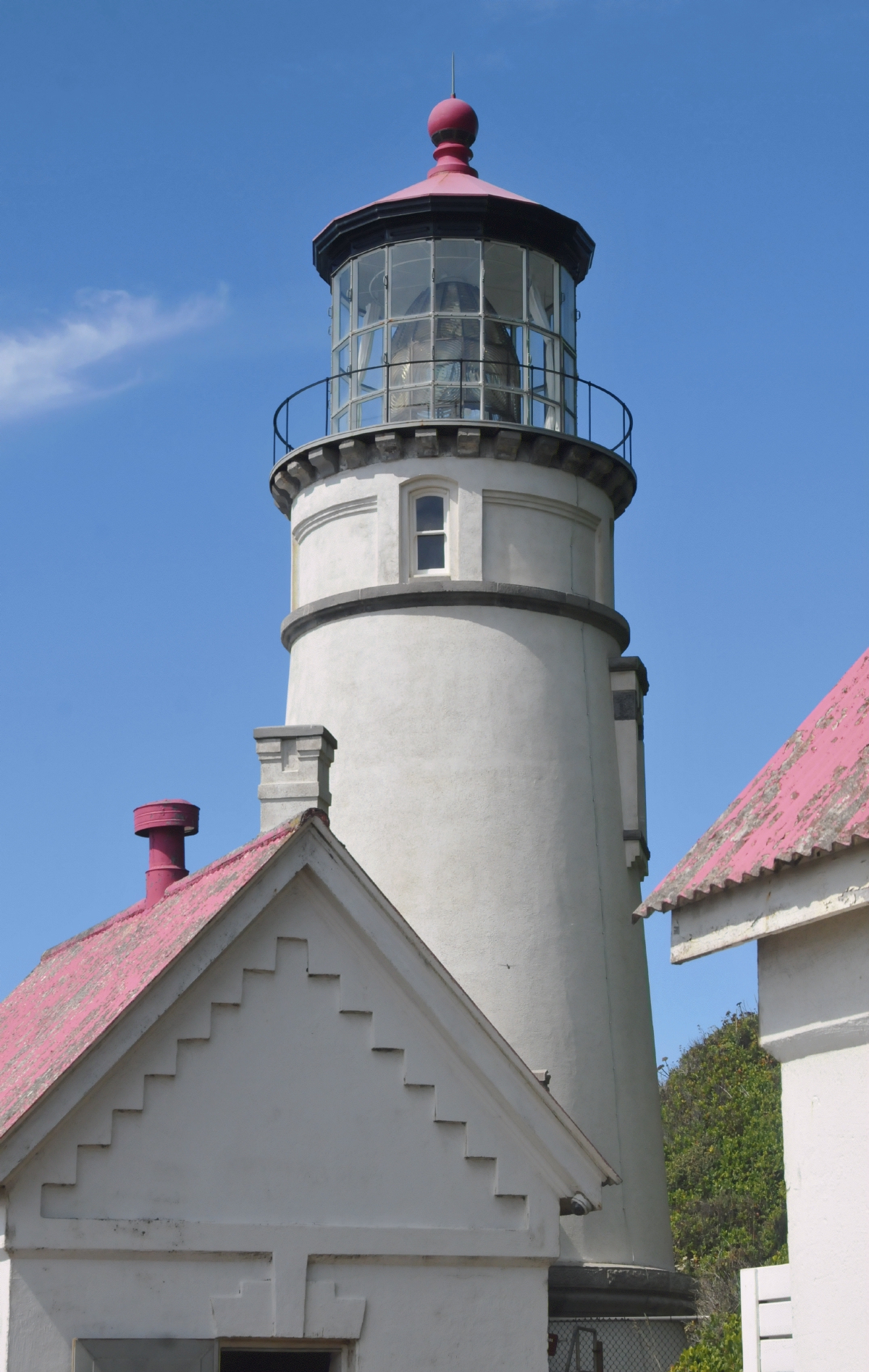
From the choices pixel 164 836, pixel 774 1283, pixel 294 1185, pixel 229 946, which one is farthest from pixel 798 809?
pixel 164 836

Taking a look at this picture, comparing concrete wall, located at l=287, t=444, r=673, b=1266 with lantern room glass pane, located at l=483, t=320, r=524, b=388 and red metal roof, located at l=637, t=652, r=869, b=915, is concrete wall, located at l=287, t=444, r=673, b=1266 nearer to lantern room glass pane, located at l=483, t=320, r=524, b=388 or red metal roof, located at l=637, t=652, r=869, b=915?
lantern room glass pane, located at l=483, t=320, r=524, b=388

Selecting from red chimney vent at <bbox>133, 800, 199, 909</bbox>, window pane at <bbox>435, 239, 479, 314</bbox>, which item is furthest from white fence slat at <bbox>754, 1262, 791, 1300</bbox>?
window pane at <bbox>435, 239, 479, 314</bbox>

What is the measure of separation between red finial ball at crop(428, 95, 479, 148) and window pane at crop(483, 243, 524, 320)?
6.97ft

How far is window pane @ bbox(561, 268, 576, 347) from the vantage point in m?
23.8

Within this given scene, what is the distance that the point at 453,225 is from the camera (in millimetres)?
22891

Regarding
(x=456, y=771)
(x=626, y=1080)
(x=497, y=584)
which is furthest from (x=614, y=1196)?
(x=497, y=584)

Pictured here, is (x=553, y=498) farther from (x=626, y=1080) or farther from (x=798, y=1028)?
(x=798, y=1028)

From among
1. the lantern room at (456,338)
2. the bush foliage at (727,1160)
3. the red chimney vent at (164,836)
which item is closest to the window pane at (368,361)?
the lantern room at (456,338)

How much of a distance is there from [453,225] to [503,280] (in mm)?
910

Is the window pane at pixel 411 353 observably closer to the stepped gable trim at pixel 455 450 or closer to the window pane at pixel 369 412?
the window pane at pixel 369 412

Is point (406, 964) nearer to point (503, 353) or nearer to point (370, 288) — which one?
point (503, 353)

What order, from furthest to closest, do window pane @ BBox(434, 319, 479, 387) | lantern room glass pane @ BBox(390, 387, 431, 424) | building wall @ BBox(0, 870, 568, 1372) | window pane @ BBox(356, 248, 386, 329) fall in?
window pane @ BBox(356, 248, 386, 329)
window pane @ BBox(434, 319, 479, 387)
lantern room glass pane @ BBox(390, 387, 431, 424)
building wall @ BBox(0, 870, 568, 1372)

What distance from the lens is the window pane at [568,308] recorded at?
938 inches

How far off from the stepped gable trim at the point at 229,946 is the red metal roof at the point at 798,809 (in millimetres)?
2236
